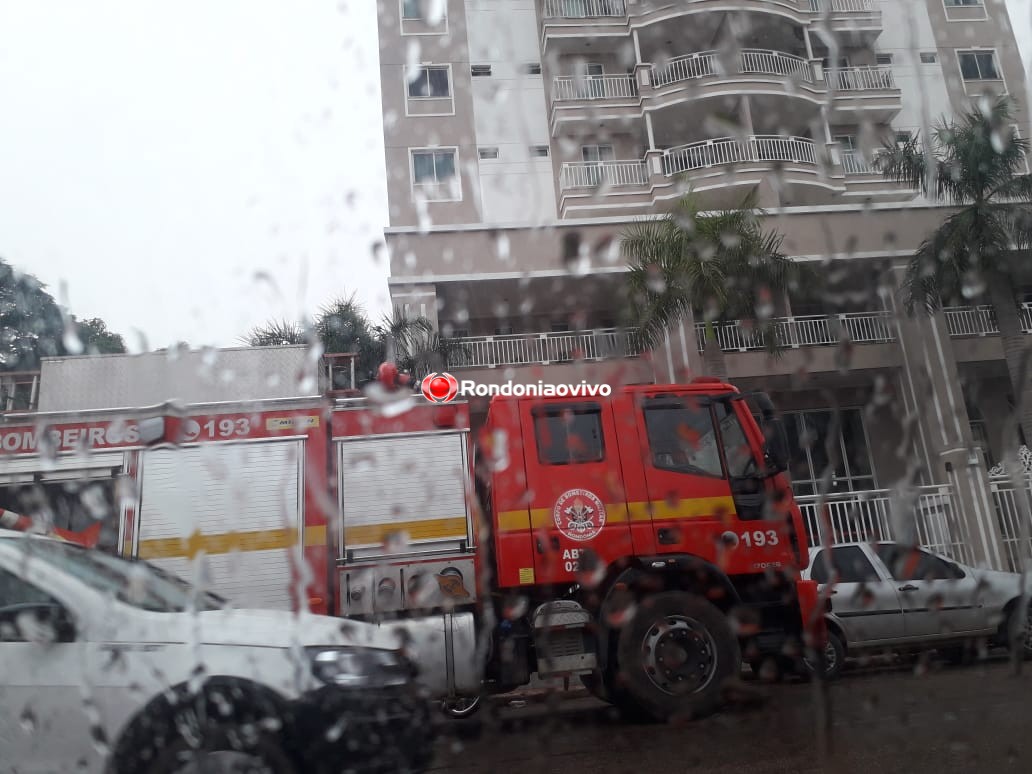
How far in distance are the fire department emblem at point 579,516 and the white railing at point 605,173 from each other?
634 cm

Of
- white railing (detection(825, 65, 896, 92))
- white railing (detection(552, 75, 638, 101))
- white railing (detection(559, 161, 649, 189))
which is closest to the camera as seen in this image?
white railing (detection(825, 65, 896, 92))

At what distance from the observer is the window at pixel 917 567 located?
21.2 ft

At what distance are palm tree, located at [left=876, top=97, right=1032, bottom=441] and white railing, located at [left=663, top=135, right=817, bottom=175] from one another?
126 centimetres

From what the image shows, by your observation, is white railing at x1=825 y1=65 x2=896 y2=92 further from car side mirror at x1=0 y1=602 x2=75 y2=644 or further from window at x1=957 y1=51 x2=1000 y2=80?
car side mirror at x1=0 y1=602 x2=75 y2=644

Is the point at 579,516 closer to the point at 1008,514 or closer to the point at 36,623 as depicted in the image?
the point at 36,623

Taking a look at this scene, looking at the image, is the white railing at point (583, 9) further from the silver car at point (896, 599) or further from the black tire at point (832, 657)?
the black tire at point (832, 657)

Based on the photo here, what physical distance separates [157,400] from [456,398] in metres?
2.05

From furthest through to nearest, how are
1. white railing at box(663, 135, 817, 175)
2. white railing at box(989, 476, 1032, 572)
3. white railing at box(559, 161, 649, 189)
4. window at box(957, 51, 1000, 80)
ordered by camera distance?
1. white railing at box(559, 161, 649, 189)
2. white railing at box(663, 135, 817, 175)
3. white railing at box(989, 476, 1032, 572)
4. window at box(957, 51, 1000, 80)

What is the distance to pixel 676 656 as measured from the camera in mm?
4715

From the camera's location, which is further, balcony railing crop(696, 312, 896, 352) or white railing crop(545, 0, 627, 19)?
white railing crop(545, 0, 627, 19)

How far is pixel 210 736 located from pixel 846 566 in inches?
232

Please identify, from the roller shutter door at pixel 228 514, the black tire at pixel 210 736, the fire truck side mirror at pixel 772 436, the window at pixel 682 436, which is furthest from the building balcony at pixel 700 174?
the black tire at pixel 210 736

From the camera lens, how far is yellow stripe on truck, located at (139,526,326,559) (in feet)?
16.1

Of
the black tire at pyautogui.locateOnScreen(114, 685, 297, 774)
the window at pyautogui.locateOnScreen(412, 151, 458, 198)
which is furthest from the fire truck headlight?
the window at pyautogui.locateOnScreen(412, 151, 458, 198)
